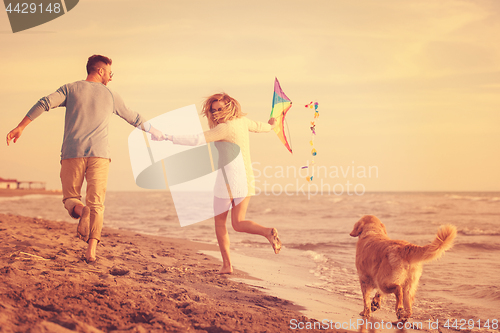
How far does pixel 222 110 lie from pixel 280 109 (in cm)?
124

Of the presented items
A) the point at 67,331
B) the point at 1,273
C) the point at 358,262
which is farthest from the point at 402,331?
the point at 1,273

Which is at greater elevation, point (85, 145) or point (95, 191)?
point (85, 145)

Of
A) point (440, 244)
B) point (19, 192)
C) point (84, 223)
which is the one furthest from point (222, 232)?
point (19, 192)

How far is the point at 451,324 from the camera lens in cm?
368

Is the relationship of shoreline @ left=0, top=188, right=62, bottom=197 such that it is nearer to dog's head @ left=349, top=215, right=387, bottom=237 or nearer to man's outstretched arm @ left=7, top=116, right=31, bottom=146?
man's outstretched arm @ left=7, top=116, right=31, bottom=146

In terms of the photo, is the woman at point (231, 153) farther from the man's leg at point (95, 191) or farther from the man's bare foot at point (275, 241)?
the man's leg at point (95, 191)

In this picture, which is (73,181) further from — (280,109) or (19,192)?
(19,192)

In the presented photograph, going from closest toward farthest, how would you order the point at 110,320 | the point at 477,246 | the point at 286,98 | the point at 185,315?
the point at 110,320 → the point at 185,315 → the point at 286,98 → the point at 477,246

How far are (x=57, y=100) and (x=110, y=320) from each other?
7.90 ft

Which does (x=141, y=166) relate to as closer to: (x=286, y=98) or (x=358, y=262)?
(x=286, y=98)

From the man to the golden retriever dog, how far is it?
279 cm

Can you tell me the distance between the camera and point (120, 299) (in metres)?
2.87

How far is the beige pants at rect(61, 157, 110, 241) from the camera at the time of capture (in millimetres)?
3928

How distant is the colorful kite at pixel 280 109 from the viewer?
508 centimetres
